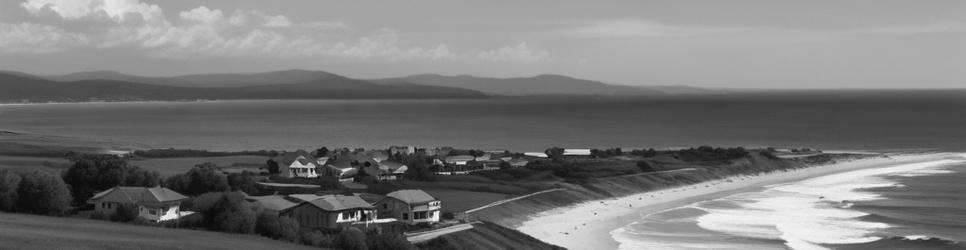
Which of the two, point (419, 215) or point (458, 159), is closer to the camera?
point (419, 215)

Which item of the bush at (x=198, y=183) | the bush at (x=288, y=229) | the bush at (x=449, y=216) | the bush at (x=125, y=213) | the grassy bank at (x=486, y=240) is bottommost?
the grassy bank at (x=486, y=240)

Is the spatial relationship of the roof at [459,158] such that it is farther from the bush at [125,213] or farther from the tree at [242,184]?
the bush at [125,213]

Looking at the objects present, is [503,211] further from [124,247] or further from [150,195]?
[124,247]

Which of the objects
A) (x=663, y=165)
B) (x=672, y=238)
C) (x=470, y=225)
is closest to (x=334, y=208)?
(x=470, y=225)

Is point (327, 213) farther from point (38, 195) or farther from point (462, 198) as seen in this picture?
point (462, 198)

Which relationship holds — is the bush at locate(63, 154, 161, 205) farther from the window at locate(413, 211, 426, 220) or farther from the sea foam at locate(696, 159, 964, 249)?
the sea foam at locate(696, 159, 964, 249)

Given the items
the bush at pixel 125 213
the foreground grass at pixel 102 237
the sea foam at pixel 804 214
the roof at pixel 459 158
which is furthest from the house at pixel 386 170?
the foreground grass at pixel 102 237

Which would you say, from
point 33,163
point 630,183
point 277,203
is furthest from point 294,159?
point 277,203
